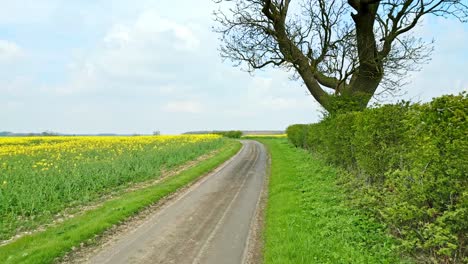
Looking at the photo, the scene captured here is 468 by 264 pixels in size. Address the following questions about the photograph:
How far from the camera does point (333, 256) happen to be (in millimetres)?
6441

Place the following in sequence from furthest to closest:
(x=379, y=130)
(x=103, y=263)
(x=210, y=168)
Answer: (x=210, y=168), (x=379, y=130), (x=103, y=263)

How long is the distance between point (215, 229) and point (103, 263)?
9.72 feet

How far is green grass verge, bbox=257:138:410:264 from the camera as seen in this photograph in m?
6.43

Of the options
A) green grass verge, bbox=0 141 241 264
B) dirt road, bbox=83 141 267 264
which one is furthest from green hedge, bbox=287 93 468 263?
green grass verge, bbox=0 141 241 264

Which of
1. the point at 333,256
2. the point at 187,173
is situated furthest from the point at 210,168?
the point at 333,256

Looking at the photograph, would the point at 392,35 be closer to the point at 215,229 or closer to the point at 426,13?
the point at 426,13

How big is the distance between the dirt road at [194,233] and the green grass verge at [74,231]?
0.72 metres

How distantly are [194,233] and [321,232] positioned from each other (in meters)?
3.05

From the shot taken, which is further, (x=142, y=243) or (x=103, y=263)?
(x=142, y=243)

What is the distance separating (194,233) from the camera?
8648 millimetres

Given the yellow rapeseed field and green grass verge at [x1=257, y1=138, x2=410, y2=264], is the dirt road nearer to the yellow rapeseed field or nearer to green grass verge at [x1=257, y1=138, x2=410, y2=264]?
green grass verge at [x1=257, y1=138, x2=410, y2=264]

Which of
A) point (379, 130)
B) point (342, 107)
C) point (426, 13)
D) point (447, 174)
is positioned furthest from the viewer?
point (426, 13)

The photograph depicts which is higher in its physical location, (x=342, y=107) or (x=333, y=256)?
(x=342, y=107)

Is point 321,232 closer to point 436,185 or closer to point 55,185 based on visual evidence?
point 436,185
